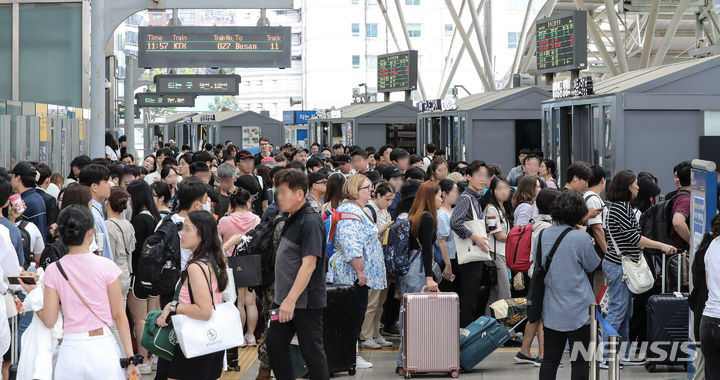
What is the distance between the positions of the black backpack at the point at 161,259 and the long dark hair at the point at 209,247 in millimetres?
1758

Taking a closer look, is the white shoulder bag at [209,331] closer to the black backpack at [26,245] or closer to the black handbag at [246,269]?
the black handbag at [246,269]

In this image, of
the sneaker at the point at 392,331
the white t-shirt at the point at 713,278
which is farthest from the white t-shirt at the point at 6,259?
the sneaker at the point at 392,331

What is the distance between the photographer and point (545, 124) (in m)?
17.5

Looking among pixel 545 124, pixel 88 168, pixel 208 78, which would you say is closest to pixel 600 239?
pixel 88 168

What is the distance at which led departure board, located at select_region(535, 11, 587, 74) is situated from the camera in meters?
19.6

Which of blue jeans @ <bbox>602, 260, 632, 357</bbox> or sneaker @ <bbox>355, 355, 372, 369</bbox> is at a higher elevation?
blue jeans @ <bbox>602, 260, 632, 357</bbox>

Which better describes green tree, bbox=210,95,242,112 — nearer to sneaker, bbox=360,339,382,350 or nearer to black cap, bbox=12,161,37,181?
sneaker, bbox=360,339,382,350

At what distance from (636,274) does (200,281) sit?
4065mm

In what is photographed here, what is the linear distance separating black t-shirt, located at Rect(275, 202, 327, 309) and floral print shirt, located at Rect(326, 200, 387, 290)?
1819 mm

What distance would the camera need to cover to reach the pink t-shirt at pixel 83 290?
Answer: 505 centimetres

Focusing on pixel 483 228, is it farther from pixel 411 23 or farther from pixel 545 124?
pixel 411 23

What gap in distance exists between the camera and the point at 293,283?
6145 mm

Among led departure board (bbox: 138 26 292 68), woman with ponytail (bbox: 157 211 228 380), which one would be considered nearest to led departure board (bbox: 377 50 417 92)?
led departure board (bbox: 138 26 292 68)

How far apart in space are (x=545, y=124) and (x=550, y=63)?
12.0 ft
